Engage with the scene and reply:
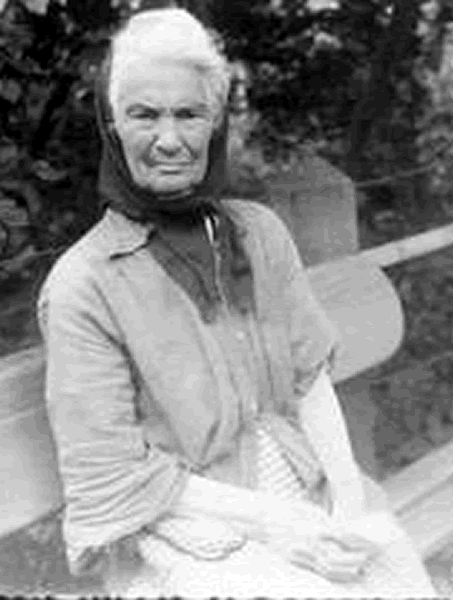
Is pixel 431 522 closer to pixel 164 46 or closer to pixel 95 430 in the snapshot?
pixel 95 430

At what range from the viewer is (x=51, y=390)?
3.68 metres

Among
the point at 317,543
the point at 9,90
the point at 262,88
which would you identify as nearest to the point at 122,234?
the point at 317,543

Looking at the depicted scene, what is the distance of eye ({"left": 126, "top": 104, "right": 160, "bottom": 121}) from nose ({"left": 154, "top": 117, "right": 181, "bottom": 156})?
0.02 metres

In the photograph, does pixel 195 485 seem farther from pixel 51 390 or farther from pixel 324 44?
pixel 324 44

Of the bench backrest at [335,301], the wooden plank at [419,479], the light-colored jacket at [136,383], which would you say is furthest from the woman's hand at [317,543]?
the wooden plank at [419,479]

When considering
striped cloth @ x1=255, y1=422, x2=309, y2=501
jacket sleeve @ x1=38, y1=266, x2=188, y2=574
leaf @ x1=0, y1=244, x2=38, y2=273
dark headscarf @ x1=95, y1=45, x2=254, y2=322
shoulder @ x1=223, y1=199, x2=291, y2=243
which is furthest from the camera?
leaf @ x1=0, y1=244, x2=38, y2=273

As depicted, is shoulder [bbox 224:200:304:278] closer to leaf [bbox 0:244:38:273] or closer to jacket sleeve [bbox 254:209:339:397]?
jacket sleeve [bbox 254:209:339:397]

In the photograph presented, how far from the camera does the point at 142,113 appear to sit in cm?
370

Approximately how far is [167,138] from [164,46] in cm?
19

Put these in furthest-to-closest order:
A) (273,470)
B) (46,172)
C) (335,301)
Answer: (46,172) → (335,301) → (273,470)

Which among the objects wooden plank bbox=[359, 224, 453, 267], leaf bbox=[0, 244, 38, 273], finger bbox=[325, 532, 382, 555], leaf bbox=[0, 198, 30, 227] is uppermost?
leaf bbox=[0, 198, 30, 227]

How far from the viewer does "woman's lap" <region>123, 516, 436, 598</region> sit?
367cm

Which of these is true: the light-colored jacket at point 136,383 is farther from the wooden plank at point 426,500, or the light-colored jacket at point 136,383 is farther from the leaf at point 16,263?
the wooden plank at point 426,500

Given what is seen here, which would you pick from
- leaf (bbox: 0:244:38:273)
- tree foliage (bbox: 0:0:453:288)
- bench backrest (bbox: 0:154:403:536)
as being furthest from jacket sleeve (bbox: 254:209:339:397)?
tree foliage (bbox: 0:0:453:288)
